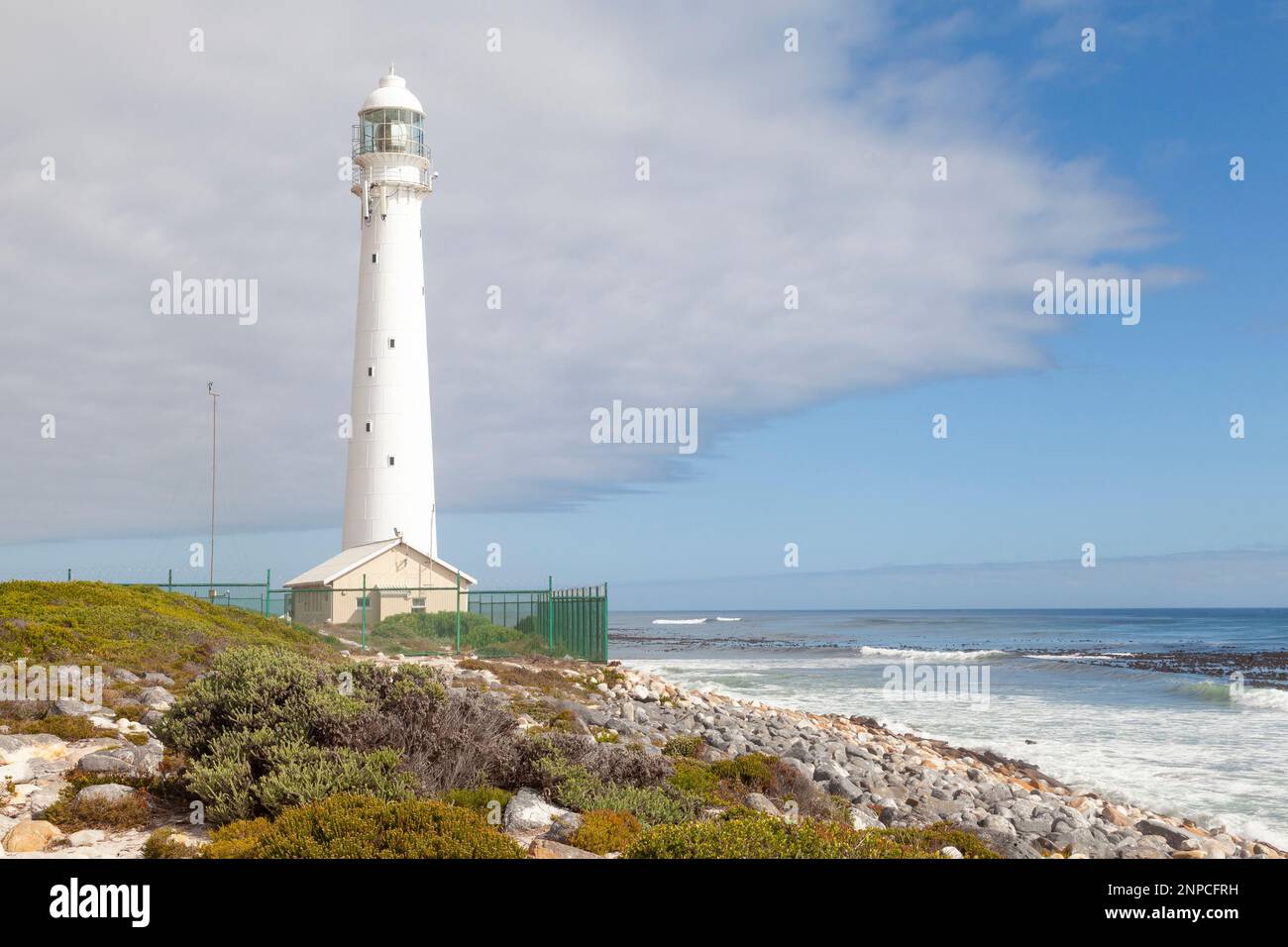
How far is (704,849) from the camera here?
19.9ft

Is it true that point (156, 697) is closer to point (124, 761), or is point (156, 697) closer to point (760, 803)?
point (124, 761)

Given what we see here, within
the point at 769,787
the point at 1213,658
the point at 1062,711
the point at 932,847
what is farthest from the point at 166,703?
the point at 1213,658

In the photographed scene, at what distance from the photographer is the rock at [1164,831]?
45.3 ft

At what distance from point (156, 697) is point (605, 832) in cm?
830

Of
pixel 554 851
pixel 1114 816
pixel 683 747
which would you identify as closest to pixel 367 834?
pixel 554 851

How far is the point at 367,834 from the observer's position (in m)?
6.74

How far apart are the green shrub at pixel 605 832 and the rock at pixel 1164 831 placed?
351 inches

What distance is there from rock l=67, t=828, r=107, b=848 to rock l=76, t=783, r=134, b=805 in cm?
39

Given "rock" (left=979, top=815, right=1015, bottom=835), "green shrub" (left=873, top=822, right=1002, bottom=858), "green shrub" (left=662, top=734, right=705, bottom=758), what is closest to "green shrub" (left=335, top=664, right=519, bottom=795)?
"green shrub" (left=662, top=734, right=705, bottom=758)

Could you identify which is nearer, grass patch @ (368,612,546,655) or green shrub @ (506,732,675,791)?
green shrub @ (506,732,675,791)

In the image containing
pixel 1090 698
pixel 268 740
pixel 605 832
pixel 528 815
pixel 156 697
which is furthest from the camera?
pixel 1090 698

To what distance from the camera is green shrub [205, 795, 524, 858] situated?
6539mm

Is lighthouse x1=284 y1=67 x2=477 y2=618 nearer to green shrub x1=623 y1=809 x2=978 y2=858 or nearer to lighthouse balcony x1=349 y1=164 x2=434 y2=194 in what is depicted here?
lighthouse balcony x1=349 y1=164 x2=434 y2=194
